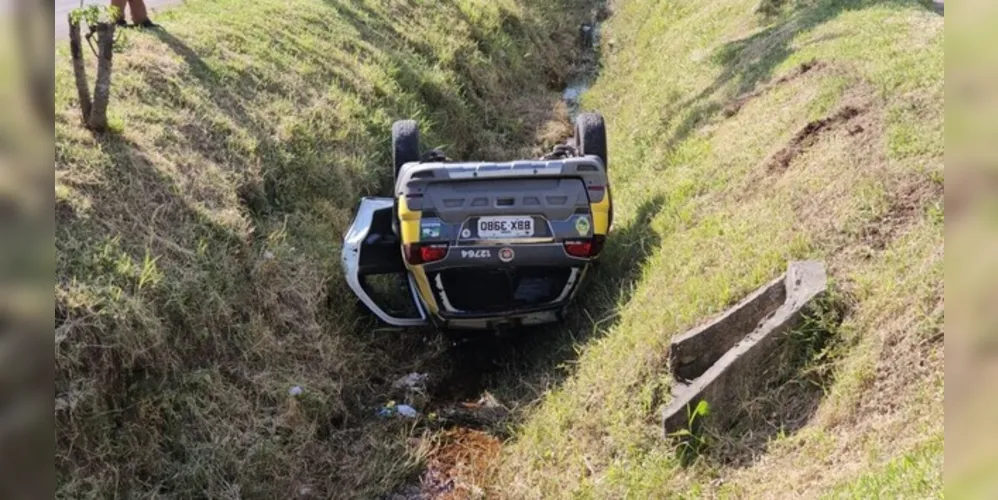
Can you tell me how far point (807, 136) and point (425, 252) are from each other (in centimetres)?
296

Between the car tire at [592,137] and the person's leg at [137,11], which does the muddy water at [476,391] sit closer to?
the car tire at [592,137]

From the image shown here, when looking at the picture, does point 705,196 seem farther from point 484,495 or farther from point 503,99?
point 503,99

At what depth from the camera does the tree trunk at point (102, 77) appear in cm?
487

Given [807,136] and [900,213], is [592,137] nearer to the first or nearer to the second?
[807,136]

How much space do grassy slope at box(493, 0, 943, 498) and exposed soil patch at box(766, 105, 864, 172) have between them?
0.16 feet

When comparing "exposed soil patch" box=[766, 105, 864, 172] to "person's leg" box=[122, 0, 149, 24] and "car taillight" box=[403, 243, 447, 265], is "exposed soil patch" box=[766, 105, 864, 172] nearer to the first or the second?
"car taillight" box=[403, 243, 447, 265]

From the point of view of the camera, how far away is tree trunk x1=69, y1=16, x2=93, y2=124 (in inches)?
185

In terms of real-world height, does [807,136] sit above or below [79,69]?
below

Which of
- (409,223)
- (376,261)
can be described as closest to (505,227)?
(409,223)

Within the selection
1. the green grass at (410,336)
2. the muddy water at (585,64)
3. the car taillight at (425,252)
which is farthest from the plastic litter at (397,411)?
the muddy water at (585,64)

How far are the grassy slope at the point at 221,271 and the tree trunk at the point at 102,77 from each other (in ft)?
0.43

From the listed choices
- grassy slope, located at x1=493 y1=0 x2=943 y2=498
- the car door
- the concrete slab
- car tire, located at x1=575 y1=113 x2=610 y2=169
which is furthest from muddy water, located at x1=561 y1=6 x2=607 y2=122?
the concrete slab

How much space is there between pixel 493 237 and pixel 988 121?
14.1ft

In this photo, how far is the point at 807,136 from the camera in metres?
5.70
